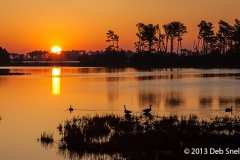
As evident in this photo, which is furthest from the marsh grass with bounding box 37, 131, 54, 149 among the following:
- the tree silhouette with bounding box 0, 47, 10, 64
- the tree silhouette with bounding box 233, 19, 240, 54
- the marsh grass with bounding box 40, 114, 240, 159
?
the tree silhouette with bounding box 0, 47, 10, 64

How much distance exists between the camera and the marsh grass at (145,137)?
15203 millimetres

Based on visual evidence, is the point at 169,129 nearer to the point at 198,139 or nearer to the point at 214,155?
the point at 198,139

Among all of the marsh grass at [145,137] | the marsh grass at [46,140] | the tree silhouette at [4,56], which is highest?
the tree silhouette at [4,56]

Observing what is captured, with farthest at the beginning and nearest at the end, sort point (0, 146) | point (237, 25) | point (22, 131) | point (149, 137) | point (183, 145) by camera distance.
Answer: point (237, 25)
point (22, 131)
point (0, 146)
point (149, 137)
point (183, 145)

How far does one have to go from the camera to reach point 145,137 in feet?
54.9

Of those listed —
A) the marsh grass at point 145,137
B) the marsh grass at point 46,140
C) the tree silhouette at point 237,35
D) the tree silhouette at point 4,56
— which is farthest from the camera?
the tree silhouette at point 4,56

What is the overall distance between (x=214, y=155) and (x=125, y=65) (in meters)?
112

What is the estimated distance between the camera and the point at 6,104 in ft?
116

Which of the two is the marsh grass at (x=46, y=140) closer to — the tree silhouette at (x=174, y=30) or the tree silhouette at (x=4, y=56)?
the tree silhouette at (x=174, y=30)

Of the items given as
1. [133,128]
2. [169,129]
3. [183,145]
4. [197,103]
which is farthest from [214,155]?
[197,103]

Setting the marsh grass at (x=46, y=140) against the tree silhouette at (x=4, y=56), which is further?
the tree silhouette at (x=4, y=56)

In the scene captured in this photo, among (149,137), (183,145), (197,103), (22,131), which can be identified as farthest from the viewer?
(197,103)

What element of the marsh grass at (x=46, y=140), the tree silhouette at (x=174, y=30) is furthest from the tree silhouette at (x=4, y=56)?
the marsh grass at (x=46, y=140)

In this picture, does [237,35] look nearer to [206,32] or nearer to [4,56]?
[206,32]
